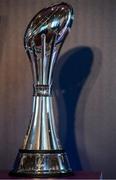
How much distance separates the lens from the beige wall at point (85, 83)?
133 cm

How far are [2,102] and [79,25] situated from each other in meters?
0.33

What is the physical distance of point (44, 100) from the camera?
1.14 m

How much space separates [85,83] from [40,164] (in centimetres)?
35

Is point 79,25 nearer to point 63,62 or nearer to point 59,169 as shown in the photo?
point 63,62

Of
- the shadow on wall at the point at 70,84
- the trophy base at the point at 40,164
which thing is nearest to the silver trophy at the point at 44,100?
the trophy base at the point at 40,164

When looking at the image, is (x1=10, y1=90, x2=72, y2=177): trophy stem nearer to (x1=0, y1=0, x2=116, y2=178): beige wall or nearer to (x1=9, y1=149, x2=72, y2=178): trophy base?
(x1=9, y1=149, x2=72, y2=178): trophy base

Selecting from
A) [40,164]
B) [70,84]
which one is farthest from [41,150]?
[70,84]

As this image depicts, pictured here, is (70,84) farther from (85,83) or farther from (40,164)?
(40,164)

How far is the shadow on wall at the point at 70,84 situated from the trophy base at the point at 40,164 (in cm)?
23

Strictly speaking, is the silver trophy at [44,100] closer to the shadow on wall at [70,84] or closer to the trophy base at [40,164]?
the trophy base at [40,164]

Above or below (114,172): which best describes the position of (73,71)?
above

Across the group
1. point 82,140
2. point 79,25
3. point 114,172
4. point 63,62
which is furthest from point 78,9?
point 114,172

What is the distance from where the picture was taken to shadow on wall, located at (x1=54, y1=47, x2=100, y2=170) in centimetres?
134

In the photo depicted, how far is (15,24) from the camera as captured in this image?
4.51ft
